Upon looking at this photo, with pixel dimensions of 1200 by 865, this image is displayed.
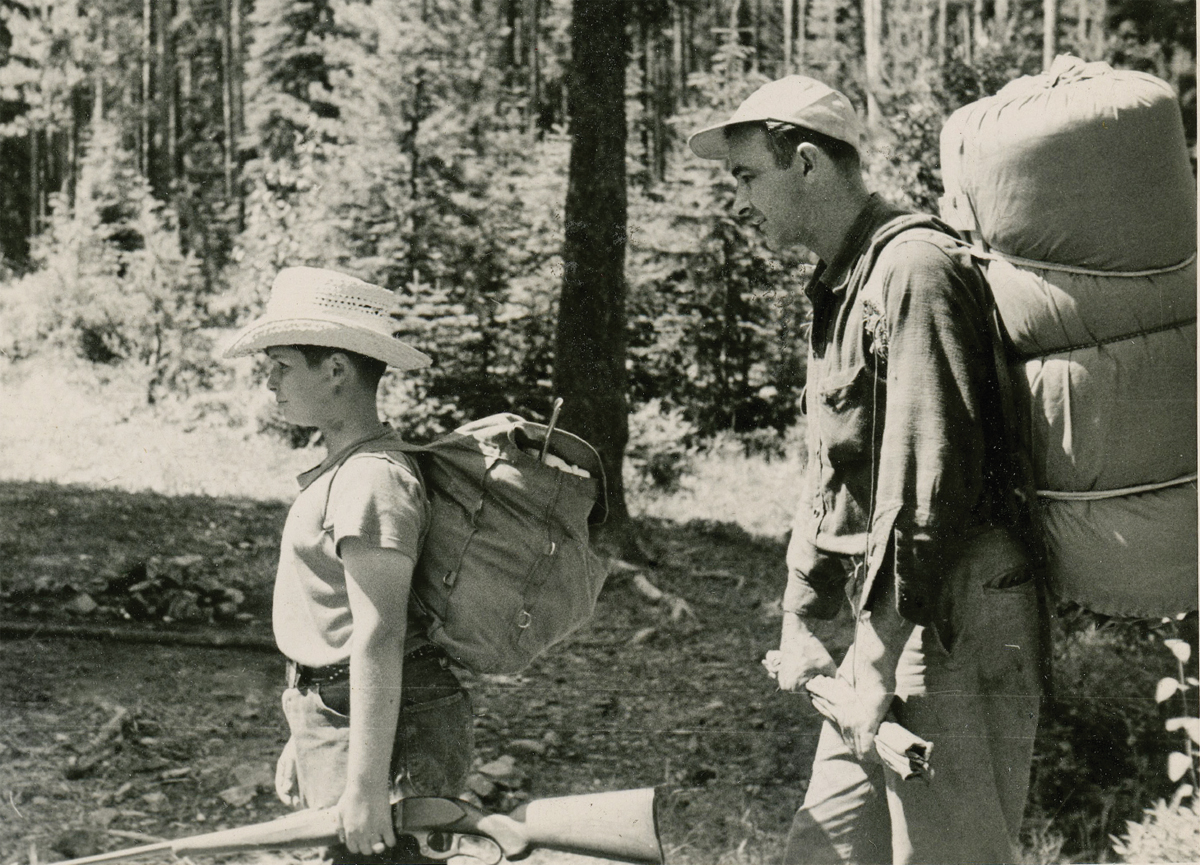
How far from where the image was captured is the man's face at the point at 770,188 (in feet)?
8.48

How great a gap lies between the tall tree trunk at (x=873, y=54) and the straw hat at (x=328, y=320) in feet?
5.88

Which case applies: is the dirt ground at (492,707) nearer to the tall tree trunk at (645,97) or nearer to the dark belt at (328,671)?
the tall tree trunk at (645,97)

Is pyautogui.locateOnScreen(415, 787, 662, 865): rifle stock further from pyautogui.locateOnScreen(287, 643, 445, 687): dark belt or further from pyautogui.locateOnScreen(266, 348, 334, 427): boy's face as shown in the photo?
pyautogui.locateOnScreen(266, 348, 334, 427): boy's face

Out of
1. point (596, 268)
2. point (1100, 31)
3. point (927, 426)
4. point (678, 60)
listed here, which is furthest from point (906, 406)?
point (1100, 31)

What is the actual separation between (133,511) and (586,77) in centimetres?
182

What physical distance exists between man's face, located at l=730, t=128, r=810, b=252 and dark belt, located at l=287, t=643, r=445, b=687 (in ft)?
3.49

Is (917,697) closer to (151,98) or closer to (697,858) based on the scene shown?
(697,858)

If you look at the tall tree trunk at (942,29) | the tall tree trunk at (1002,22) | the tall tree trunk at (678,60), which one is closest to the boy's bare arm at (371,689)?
the tall tree trunk at (678,60)

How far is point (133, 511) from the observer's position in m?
3.78

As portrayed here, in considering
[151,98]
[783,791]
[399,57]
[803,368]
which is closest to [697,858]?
[783,791]

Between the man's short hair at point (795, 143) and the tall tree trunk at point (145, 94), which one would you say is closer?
the man's short hair at point (795, 143)

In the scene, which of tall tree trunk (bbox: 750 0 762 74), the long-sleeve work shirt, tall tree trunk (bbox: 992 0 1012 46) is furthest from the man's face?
tall tree trunk (bbox: 992 0 1012 46)

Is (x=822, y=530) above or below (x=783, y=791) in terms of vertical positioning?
above

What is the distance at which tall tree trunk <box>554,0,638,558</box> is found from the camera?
12.3 ft
